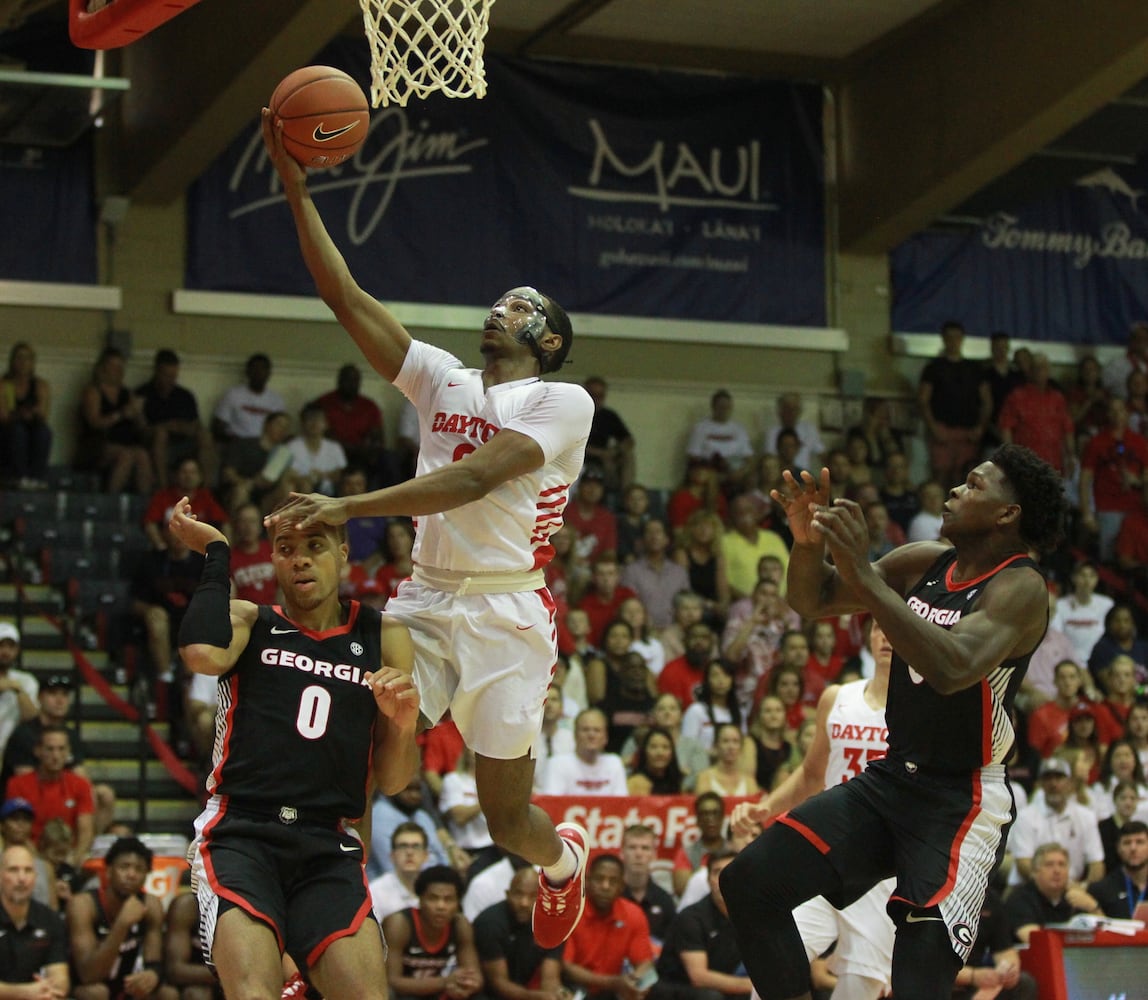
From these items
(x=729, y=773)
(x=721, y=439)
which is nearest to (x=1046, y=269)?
(x=721, y=439)

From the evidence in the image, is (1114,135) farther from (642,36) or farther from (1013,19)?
(642,36)

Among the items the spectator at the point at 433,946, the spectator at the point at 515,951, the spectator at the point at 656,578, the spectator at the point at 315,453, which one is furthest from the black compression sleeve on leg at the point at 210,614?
the spectator at the point at 315,453

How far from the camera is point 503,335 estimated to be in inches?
260

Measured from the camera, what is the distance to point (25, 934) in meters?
9.52

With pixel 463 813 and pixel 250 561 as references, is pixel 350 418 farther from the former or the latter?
pixel 463 813

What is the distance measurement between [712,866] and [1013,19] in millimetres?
8924

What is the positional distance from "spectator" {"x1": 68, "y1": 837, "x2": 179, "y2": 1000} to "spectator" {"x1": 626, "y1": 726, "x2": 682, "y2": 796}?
343 centimetres

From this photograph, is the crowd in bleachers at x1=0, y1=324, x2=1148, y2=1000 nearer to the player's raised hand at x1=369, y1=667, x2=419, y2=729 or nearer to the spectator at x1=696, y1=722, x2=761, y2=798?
the spectator at x1=696, y1=722, x2=761, y2=798

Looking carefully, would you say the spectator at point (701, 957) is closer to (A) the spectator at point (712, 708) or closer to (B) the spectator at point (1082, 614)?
(A) the spectator at point (712, 708)

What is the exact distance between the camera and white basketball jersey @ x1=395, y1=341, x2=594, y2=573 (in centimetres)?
641

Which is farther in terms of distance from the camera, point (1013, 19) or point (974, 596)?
point (1013, 19)

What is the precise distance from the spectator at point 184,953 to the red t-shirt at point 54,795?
1.35 m

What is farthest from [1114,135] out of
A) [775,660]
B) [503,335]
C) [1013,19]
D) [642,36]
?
[503,335]

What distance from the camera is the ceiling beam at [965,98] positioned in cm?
1514
